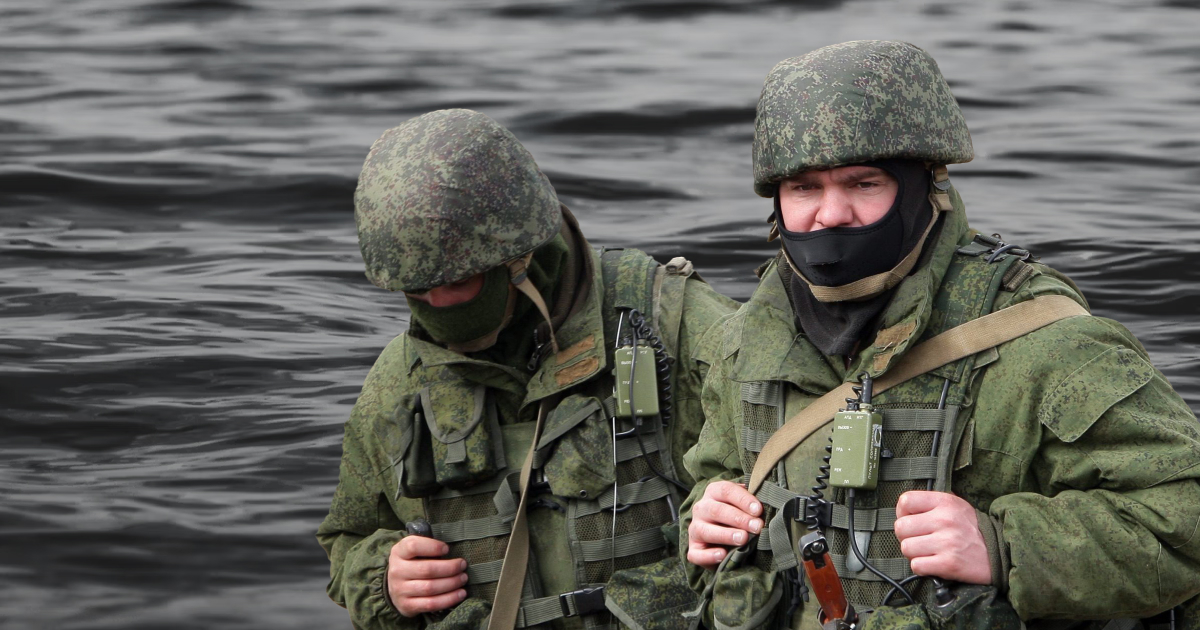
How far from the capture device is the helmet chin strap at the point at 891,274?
3303 millimetres

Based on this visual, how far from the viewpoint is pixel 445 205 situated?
13.3 feet

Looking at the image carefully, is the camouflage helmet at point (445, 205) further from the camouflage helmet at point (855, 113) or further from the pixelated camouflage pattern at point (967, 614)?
the pixelated camouflage pattern at point (967, 614)

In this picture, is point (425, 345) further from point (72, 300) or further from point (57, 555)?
point (72, 300)

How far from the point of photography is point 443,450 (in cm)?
432

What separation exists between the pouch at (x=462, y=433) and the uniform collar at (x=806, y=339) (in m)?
0.97

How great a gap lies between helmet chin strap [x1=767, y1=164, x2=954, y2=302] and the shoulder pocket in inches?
17.2

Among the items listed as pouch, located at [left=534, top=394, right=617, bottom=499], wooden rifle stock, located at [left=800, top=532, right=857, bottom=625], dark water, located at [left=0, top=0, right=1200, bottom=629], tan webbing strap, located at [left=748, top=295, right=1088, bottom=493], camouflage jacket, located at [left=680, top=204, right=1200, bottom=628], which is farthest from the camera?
dark water, located at [left=0, top=0, right=1200, bottom=629]

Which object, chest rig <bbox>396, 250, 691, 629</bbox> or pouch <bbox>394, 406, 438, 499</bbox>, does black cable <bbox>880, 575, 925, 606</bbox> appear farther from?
pouch <bbox>394, 406, 438, 499</bbox>

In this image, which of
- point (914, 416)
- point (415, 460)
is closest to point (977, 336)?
point (914, 416)

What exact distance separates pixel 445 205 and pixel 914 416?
4.85 feet

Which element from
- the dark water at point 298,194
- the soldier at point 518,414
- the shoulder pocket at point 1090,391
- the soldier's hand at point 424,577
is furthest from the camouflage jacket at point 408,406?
the dark water at point 298,194

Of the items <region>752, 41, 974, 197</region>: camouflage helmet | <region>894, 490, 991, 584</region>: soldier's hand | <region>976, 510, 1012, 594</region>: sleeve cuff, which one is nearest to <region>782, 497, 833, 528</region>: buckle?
<region>894, 490, 991, 584</region>: soldier's hand

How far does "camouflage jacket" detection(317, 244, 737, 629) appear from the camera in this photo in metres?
4.34

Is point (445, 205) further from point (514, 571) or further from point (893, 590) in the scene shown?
point (893, 590)
